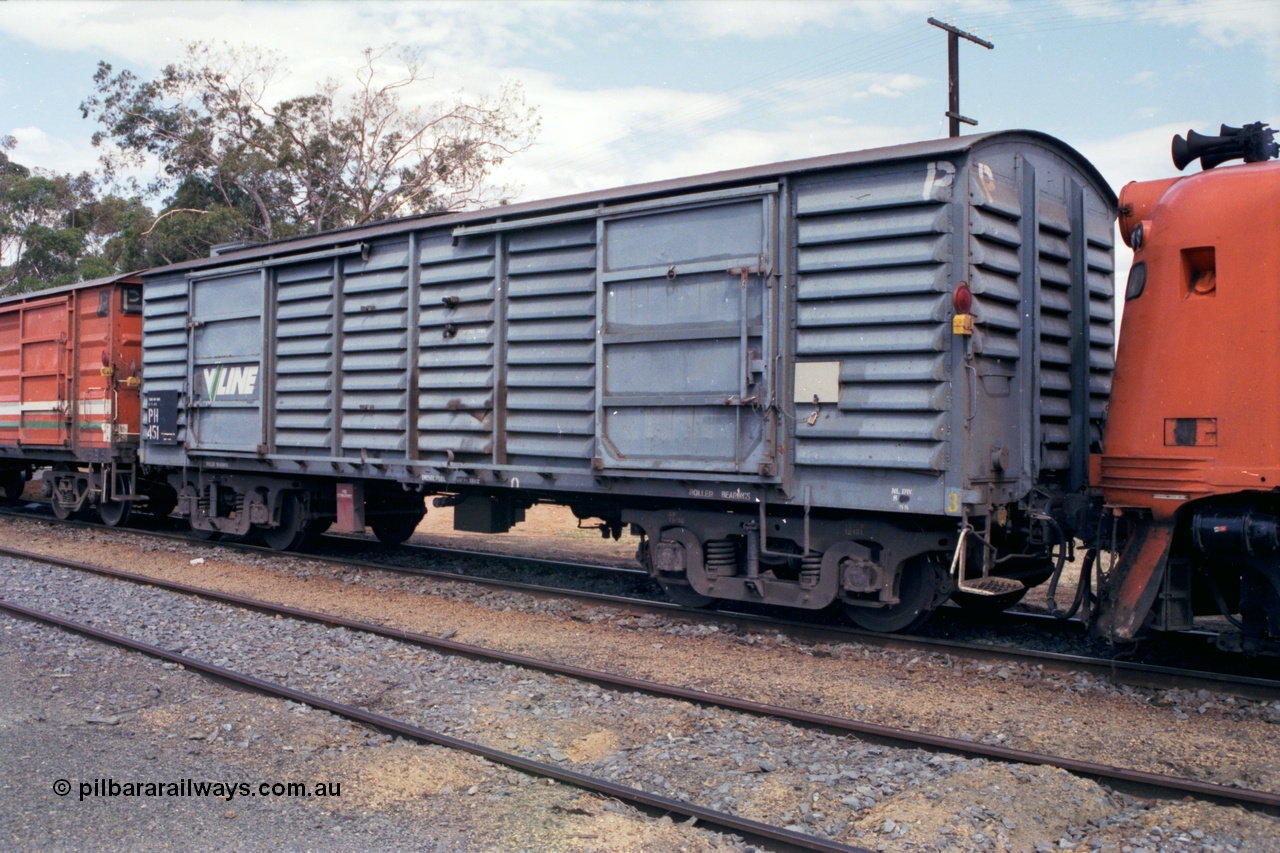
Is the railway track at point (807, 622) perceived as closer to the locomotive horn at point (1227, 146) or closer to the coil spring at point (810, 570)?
the coil spring at point (810, 570)

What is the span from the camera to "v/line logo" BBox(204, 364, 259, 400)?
11594 mm

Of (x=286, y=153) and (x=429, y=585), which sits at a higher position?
(x=286, y=153)

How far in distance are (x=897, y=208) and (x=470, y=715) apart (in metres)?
4.45

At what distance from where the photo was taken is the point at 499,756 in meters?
5.12

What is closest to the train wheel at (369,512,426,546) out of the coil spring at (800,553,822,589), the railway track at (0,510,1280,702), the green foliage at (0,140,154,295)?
the railway track at (0,510,1280,702)

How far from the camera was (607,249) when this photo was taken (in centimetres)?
833

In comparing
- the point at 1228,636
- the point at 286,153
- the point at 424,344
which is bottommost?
the point at 1228,636

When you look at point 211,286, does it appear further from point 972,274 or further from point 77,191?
point 77,191

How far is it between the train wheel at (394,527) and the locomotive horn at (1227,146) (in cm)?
937

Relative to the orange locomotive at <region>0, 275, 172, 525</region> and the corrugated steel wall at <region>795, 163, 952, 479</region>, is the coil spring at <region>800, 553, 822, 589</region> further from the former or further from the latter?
Answer: the orange locomotive at <region>0, 275, 172, 525</region>

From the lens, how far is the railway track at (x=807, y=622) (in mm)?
6184

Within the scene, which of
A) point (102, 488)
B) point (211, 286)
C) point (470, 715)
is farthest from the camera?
point (102, 488)

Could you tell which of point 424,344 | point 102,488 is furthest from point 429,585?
point 102,488

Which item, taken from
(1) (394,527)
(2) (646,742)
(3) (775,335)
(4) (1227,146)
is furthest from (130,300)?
(4) (1227,146)
